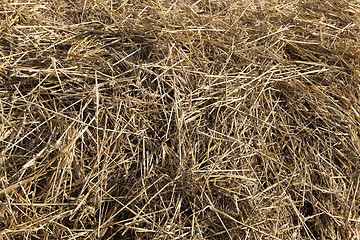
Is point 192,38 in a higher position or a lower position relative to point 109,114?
higher

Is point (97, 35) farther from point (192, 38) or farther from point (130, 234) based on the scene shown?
point (130, 234)

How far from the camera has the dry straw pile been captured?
129cm

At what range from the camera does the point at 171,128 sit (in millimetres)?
1402

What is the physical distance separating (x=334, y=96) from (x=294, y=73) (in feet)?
0.62

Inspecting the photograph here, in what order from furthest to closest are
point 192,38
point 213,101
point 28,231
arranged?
point 192,38
point 213,101
point 28,231

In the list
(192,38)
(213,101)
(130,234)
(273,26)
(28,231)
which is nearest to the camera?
(28,231)

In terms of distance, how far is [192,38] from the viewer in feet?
5.20

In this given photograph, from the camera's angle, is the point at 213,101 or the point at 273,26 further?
the point at 273,26

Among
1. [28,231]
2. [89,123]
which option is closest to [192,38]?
[89,123]

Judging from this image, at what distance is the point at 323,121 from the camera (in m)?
1.54

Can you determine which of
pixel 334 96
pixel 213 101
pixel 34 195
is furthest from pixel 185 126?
pixel 334 96

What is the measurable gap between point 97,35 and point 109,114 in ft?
1.36

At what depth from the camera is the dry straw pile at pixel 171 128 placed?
1.29 metres

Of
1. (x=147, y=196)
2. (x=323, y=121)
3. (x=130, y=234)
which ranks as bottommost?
(x=130, y=234)
